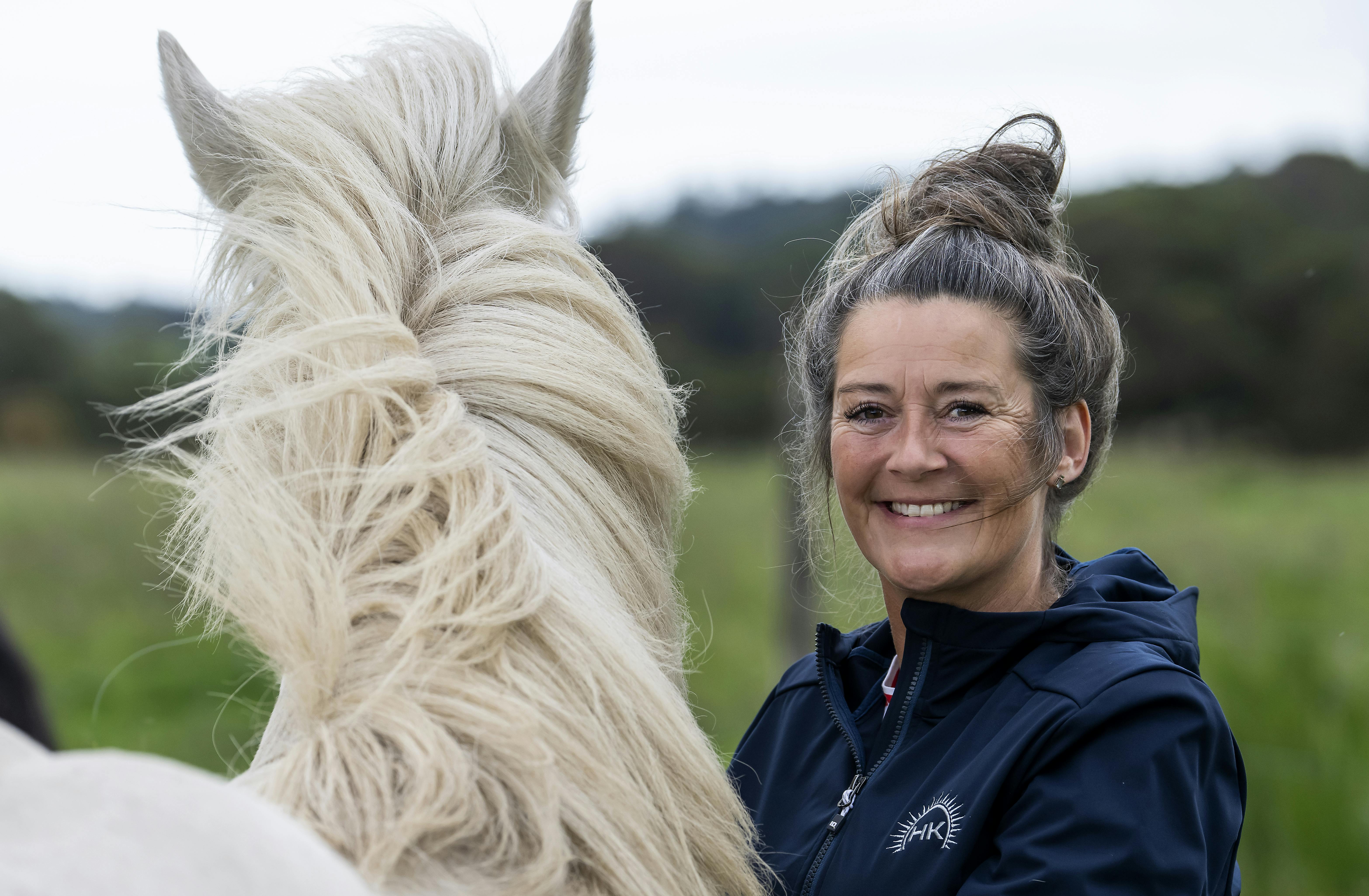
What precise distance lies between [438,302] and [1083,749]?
3.33ft

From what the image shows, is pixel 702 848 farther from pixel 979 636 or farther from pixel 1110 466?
pixel 1110 466

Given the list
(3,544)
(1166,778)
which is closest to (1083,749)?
(1166,778)

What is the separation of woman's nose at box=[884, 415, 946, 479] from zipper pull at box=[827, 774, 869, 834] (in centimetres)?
44

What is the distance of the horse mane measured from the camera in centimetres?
98

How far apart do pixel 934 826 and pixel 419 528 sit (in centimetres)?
74

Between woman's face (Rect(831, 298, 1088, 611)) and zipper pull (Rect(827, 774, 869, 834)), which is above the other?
woman's face (Rect(831, 298, 1088, 611))

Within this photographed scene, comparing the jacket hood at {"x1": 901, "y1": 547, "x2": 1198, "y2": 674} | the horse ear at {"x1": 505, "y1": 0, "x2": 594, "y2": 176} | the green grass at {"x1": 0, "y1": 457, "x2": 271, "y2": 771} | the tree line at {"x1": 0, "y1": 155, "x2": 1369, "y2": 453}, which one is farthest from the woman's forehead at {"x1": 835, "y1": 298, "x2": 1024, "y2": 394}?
the tree line at {"x1": 0, "y1": 155, "x2": 1369, "y2": 453}

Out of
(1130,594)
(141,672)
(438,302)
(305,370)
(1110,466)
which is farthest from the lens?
(1110,466)

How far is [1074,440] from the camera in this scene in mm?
1646

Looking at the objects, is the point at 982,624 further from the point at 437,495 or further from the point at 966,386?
the point at 437,495

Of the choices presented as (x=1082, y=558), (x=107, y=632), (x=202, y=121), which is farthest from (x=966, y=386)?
(x=1082, y=558)

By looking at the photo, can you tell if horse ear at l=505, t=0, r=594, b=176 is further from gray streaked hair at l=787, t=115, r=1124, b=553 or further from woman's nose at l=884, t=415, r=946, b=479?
woman's nose at l=884, t=415, r=946, b=479

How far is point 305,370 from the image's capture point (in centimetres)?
129

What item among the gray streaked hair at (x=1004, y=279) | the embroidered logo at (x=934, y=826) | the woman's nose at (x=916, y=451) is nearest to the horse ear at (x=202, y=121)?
the gray streaked hair at (x=1004, y=279)
